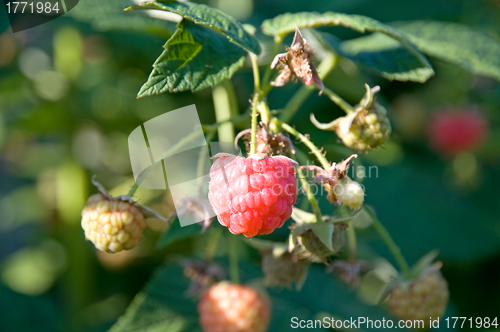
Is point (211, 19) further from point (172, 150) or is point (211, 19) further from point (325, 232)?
point (325, 232)

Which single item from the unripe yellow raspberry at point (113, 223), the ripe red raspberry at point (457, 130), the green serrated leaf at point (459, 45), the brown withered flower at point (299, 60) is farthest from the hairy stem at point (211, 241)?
the ripe red raspberry at point (457, 130)

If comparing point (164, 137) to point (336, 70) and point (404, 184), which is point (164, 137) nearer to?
point (336, 70)

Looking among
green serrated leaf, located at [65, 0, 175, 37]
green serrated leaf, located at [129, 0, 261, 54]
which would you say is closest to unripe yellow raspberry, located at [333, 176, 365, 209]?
green serrated leaf, located at [129, 0, 261, 54]

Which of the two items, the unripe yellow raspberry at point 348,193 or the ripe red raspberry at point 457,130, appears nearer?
the unripe yellow raspberry at point 348,193

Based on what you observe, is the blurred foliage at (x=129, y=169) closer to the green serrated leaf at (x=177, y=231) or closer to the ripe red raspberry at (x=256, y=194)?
the green serrated leaf at (x=177, y=231)

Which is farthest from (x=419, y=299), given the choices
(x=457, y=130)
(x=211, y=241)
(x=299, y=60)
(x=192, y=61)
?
(x=457, y=130)
